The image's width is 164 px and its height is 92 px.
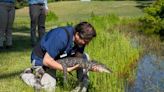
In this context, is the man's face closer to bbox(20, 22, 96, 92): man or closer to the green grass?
bbox(20, 22, 96, 92): man

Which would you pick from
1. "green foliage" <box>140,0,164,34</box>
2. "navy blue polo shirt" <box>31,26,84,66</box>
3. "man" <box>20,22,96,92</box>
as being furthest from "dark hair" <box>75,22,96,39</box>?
"green foliage" <box>140,0,164,34</box>

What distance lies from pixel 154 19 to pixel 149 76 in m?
8.46

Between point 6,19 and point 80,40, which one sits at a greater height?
point 80,40

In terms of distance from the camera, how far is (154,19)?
1811 cm

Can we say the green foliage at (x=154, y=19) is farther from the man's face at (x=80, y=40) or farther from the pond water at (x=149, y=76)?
the man's face at (x=80, y=40)

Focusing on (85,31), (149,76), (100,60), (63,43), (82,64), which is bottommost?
(149,76)

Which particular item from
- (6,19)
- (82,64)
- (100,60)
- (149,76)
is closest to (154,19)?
(6,19)

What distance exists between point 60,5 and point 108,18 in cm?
1702

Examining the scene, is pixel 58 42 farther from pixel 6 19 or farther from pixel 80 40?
pixel 6 19

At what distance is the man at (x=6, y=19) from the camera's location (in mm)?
11258

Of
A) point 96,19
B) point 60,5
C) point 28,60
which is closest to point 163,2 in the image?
point 96,19

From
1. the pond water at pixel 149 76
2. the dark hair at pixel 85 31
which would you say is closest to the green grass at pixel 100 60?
the pond water at pixel 149 76

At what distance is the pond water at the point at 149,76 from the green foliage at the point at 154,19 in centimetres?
550

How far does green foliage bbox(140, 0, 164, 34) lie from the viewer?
17797 mm
